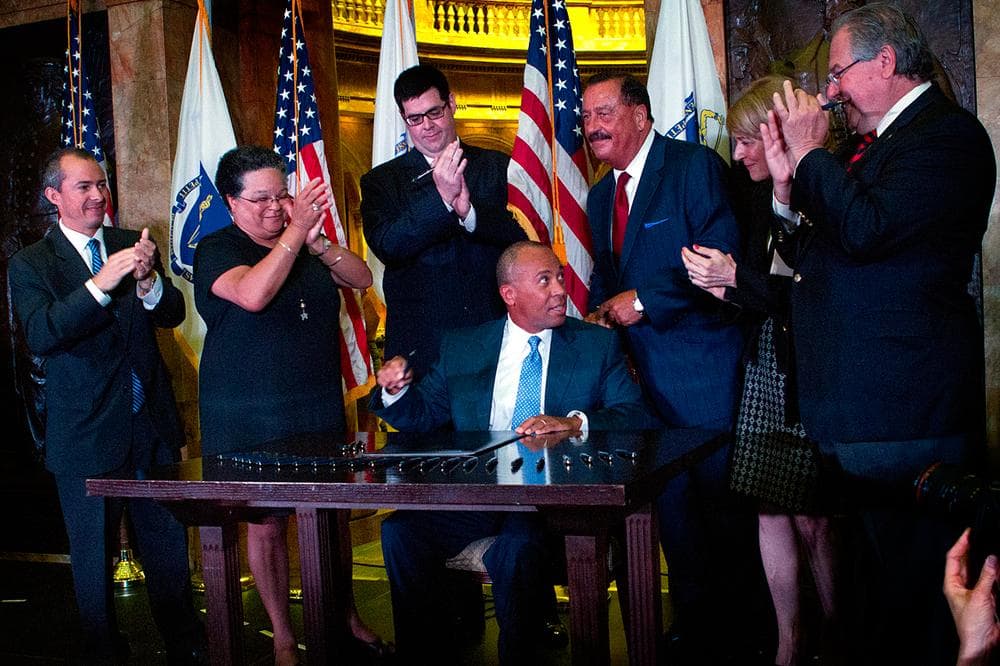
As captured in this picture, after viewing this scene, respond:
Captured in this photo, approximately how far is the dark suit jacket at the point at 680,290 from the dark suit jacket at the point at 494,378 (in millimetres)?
307

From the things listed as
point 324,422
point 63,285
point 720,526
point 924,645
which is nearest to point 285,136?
point 63,285

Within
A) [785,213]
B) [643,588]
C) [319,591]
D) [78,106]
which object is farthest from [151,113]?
[643,588]

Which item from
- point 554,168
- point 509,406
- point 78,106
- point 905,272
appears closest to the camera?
point 905,272

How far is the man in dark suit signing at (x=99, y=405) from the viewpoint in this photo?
3.54m

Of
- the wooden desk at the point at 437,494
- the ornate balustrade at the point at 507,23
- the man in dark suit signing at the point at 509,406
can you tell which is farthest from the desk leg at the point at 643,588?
the ornate balustrade at the point at 507,23

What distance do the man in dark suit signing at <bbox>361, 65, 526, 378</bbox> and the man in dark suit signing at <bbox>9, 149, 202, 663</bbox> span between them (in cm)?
82

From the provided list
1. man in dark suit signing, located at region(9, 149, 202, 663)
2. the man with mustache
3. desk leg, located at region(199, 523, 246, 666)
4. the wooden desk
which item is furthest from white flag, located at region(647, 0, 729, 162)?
desk leg, located at region(199, 523, 246, 666)

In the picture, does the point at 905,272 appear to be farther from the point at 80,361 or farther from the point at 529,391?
the point at 80,361

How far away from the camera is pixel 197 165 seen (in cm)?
484

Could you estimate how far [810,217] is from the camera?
101 inches

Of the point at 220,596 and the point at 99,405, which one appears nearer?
the point at 220,596

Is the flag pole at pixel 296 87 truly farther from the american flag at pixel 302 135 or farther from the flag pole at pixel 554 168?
the flag pole at pixel 554 168

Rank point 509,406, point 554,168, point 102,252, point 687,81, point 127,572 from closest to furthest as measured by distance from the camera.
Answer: point 509,406 → point 102,252 → point 687,81 → point 554,168 → point 127,572

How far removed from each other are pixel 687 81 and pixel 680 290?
109cm
